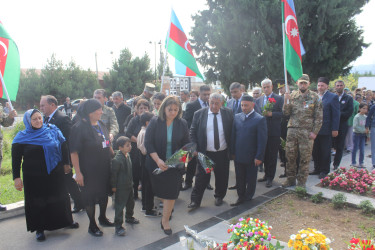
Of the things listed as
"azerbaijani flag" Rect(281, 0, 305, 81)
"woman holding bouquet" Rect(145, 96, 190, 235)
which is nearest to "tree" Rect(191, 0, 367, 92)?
"azerbaijani flag" Rect(281, 0, 305, 81)

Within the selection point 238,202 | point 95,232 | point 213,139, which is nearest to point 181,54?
point 213,139

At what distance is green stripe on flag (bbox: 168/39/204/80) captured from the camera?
678cm

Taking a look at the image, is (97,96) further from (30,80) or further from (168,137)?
(30,80)

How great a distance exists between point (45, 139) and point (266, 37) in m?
13.8

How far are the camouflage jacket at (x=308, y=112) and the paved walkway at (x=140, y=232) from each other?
1598 millimetres

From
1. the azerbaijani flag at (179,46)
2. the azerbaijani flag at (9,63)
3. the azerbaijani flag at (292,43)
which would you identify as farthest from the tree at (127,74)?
the azerbaijani flag at (9,63)

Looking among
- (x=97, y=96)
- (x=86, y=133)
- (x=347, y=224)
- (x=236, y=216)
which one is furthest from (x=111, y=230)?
(x=347, y=224)

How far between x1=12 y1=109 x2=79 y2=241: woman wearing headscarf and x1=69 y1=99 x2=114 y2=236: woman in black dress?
0.41 m

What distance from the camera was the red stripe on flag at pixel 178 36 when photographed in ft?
22.3

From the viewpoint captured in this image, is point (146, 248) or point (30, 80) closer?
point (146, 248)

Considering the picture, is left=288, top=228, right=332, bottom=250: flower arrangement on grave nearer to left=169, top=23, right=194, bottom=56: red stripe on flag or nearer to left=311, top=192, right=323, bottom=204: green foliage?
left=311, top=192, right=323, bottom=204: green foliage

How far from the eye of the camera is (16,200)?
193 inches

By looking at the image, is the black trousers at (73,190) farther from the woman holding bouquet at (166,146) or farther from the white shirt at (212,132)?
the white shirt at (212,132)

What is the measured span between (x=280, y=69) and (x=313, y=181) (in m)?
10.4
